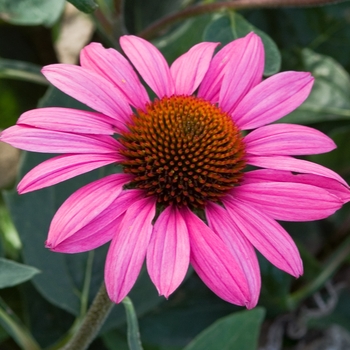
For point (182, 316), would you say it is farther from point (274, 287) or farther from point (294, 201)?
point (294, 201)

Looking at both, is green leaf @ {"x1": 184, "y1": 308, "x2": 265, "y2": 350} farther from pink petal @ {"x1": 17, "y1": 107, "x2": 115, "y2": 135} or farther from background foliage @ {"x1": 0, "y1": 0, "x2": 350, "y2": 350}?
pink petal @ {"x1": 17, "y1": 107, "x2": 115, "y2": 135}

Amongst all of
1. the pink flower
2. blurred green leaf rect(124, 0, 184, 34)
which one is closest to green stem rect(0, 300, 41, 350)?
the pink flower

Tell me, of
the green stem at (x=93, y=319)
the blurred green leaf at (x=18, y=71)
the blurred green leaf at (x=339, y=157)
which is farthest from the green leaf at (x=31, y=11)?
the blurred green leaf at (x=339, y=157)

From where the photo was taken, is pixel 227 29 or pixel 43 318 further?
pixel 43 318

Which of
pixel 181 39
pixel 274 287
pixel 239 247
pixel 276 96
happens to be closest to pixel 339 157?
pixel 274 287

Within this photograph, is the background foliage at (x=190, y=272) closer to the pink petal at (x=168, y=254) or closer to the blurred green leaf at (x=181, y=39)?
the blurred green leaf at (x=181, y=39)

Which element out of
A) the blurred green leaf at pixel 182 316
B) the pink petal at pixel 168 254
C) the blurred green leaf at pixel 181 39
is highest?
the blurred green leaf at pixel 181 39
